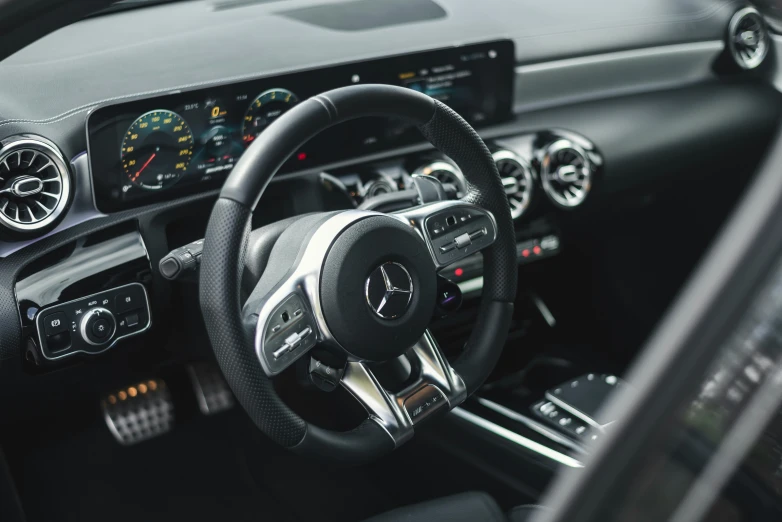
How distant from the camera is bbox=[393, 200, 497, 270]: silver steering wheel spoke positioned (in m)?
1.46

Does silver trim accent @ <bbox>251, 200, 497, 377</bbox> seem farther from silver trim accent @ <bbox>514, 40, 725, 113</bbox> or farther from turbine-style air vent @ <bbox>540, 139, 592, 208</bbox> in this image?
silver trim accent @ <bbox>514, 40, 725, 113</bbox>

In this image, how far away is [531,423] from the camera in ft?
6.77

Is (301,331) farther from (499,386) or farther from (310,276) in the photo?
(499,386)

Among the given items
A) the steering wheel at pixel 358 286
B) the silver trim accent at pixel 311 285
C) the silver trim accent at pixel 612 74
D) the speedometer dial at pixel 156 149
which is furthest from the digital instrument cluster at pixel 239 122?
the silver trim accent at pixel 311 285

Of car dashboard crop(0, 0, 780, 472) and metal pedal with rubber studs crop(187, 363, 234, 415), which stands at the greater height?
car dashboard crop(0, 0, 780, 472)

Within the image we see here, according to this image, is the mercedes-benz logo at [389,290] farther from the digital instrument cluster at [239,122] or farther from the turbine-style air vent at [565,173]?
the turbine-style air vent at [565,173]

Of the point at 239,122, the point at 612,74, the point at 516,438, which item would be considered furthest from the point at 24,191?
the point at 612,74

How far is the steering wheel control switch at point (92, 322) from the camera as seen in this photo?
1.63 m

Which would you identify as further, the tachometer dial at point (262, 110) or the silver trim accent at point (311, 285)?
the tachometer dial at point (262, 110)

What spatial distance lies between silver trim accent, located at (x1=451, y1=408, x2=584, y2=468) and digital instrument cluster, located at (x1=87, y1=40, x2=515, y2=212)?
660mm

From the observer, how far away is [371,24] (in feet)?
7.14

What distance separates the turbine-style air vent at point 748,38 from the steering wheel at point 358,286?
1.48 metres

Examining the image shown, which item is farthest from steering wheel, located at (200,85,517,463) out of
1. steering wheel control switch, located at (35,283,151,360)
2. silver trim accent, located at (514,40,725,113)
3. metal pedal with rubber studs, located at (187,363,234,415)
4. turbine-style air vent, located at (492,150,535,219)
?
metal pedal with rubber studs, located at (187,363,234,415)

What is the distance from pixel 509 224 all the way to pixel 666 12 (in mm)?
1353
